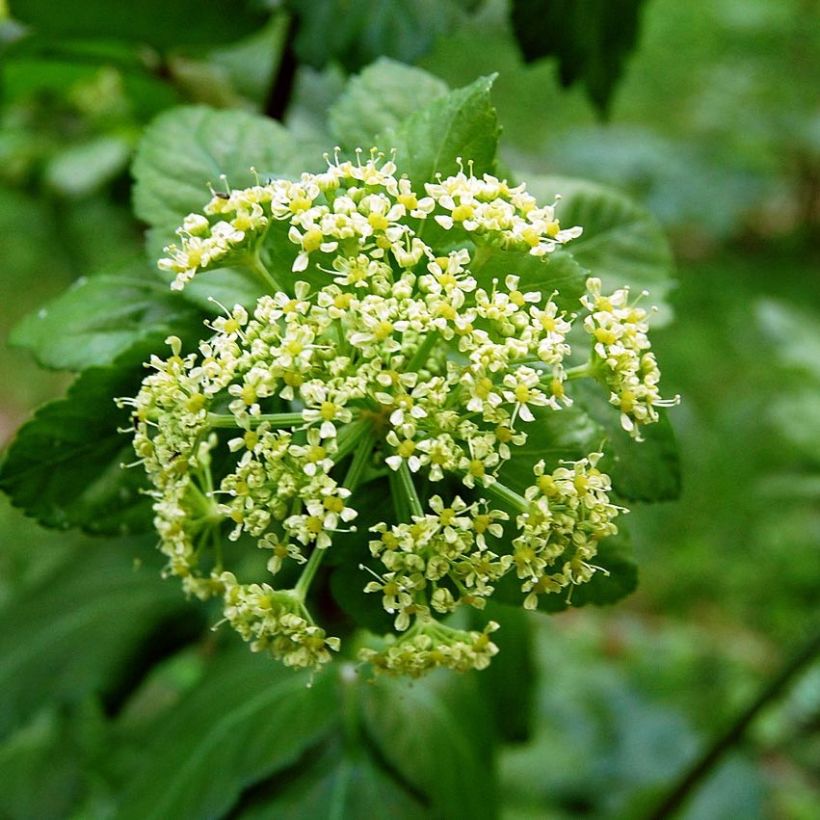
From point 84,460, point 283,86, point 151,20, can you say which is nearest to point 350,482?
point 84,460

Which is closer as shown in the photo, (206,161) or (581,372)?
(581,372)

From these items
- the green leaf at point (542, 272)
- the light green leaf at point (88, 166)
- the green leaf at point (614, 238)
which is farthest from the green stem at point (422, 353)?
the light green leaf at point (88, 166)

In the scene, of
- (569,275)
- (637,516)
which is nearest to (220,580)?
(569,275)

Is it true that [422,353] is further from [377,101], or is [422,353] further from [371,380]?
[377,101]

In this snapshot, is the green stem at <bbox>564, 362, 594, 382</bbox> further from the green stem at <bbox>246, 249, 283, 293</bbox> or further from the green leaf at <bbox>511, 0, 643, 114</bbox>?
the green leaf at <bbox>511, 0, 643, 114</bbox>

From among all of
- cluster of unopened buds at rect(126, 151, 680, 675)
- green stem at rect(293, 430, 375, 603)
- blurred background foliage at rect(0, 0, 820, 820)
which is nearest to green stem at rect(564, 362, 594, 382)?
cluster of unopened buds at rect(126, 151, 680, 675)

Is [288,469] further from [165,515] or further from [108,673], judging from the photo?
[108,673]
